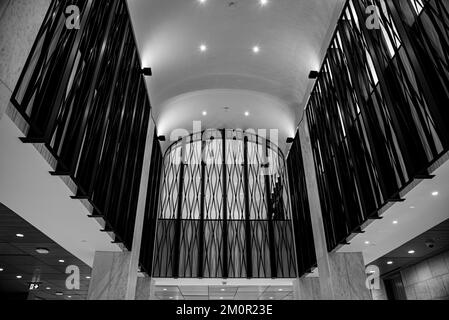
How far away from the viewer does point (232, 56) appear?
35.3ft

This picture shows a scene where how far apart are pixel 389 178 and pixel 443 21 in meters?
2.71

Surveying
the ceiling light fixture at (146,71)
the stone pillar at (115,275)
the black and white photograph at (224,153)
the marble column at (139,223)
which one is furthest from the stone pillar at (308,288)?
the ceiling light fixture at (146,71)

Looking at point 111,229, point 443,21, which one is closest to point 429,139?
point 443,21

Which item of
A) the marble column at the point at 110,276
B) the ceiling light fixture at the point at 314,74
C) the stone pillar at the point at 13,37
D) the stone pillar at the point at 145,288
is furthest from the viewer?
the stone pillar at the point at 145,288

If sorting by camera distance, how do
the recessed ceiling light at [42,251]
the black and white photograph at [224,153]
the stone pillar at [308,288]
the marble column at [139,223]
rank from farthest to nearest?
the stone pillar at [308,288]
the recessed ceiling light at [42,251]
the marble column at [139,223]
the black and white photograph at [224,153]

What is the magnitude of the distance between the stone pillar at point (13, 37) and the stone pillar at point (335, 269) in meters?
8.20

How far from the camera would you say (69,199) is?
566 cm

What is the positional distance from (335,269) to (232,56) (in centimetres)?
727

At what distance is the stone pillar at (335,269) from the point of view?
332 inches

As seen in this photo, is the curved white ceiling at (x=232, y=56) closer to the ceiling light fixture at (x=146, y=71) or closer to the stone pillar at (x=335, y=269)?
the ceiling light fixture at (x=146, y=71)

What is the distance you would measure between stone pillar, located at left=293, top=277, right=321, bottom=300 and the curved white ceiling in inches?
225

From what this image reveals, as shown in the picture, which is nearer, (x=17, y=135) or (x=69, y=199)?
(x=17, y=135)

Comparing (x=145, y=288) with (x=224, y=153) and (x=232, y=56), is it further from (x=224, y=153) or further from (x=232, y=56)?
(x=232, y=56)
